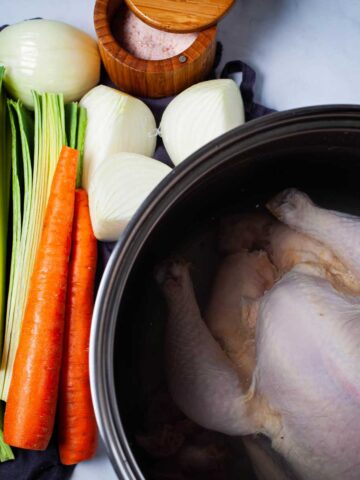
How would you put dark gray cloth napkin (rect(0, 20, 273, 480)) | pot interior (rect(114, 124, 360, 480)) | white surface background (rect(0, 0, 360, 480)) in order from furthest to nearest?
white surface background (rect(0, 0, 360, 480)) < dark gray cloth napkin (rect(0, 20, 273, 480)) < pot interior (rect(114, 124, 360, 480))

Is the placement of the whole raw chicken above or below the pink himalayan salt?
below

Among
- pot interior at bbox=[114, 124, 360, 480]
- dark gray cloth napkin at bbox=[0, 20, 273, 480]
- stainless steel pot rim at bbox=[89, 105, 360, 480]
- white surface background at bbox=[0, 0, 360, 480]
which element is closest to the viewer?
stainless steel pot rim at bbox=[89, 105, 360, 480]

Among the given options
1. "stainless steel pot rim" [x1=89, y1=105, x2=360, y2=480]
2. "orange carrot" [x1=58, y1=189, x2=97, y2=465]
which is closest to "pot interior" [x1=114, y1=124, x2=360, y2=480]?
"stainless steel pot rim" [x1=89, y1=105, x2=360, y2=480]

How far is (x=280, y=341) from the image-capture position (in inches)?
33.4

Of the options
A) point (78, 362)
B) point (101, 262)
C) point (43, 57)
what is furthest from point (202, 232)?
point (43, 57)

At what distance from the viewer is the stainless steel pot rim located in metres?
0.73

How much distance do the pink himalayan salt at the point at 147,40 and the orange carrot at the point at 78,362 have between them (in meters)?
0.37

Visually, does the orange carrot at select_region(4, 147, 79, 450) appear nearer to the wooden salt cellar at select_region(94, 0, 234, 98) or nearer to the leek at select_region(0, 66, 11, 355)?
the leek at select_region(0, 66, 11, 355)

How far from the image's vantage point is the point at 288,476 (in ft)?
3.01

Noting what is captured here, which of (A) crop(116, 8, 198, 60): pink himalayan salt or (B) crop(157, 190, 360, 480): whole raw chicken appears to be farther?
(A) crop(116, 8, 198, 60): pink himalayan salt

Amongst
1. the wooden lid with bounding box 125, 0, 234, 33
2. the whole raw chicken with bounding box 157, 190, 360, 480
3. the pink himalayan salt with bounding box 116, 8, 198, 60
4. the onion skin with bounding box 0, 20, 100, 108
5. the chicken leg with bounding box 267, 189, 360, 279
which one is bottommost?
the whole raw chicken with bounding box 157, 190, 360, 480

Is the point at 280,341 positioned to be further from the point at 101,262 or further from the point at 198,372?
the point at 101,262

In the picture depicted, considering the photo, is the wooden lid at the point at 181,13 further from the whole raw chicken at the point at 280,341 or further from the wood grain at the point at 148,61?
the whole raw chicken at the point at 280,341

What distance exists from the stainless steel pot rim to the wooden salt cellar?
0.93 ft
